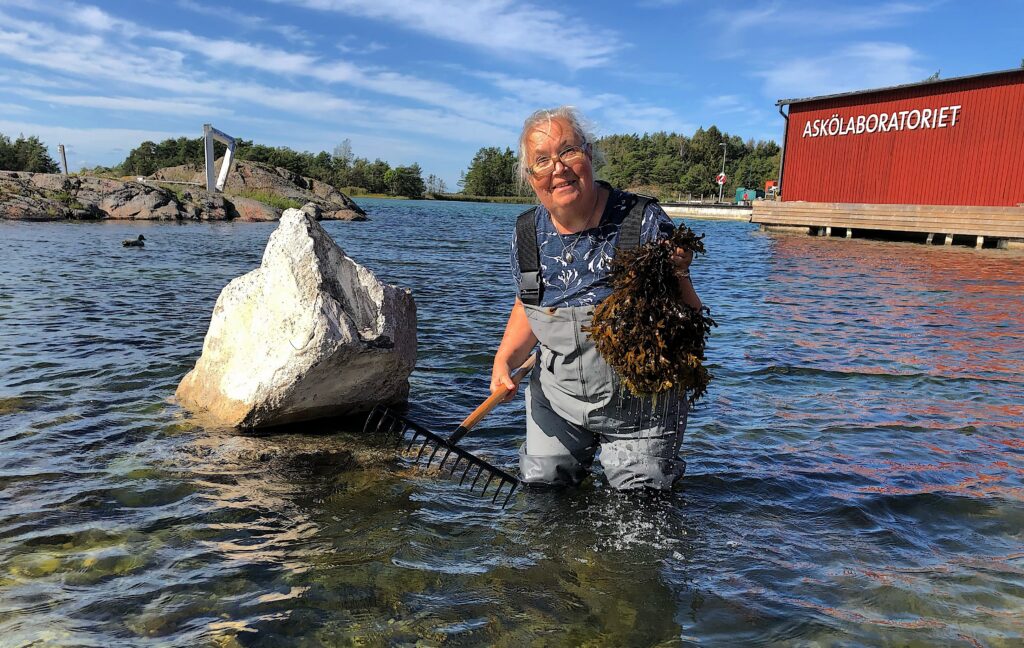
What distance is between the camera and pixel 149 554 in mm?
3697

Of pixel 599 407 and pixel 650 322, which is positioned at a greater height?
pixel 650 322

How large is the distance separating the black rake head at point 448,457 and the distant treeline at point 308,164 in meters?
64.9

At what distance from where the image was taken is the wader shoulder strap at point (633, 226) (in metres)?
3.49

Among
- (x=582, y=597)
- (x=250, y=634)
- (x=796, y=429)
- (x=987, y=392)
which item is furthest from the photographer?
(x=987, y=392)

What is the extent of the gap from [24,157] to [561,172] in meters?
68.4

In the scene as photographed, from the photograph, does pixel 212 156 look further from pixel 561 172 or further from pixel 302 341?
pixel 561 172

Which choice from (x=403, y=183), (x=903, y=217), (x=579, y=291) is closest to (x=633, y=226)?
(x=579, y=291)

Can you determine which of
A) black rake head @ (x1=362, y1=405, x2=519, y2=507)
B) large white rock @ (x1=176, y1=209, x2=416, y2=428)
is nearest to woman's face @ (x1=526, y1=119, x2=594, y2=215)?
black rake head @ (x1=362, y1=405, x2=519, y2=507)

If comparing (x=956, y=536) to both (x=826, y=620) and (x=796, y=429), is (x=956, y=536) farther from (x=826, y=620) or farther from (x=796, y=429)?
(x=796, y=429)

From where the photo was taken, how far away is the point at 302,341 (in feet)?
17.6

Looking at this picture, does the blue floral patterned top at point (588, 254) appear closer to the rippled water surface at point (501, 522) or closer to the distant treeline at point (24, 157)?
the rippled water surface at point (501, 522)

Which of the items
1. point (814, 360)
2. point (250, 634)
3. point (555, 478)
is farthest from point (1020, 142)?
point (250, 634)

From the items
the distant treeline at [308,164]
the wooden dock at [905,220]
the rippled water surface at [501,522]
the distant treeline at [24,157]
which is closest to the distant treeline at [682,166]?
the distant treeline at [308,164]

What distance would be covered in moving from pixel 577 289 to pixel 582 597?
1.56 metres
